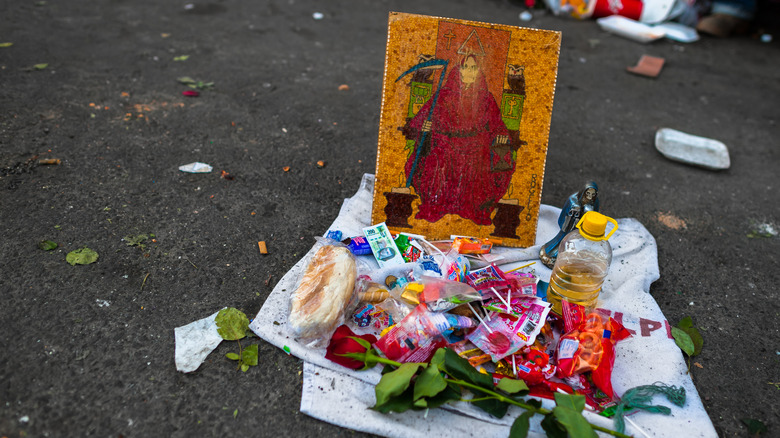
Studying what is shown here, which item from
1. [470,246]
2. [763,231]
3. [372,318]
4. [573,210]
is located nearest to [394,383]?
[372,318]

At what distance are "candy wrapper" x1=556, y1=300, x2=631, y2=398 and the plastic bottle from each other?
133mm

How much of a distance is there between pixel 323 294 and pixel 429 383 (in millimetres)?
655

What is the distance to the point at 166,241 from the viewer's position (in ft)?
8.92

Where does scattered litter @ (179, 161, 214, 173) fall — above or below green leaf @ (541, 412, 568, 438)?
above

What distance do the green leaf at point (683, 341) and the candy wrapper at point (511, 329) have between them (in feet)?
2.25

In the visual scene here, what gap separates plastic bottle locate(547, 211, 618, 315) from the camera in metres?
2.47

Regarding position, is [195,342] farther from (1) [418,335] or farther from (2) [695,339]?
(2) [695,339]

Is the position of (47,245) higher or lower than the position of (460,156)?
lower

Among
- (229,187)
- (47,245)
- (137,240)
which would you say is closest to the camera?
(47,245)

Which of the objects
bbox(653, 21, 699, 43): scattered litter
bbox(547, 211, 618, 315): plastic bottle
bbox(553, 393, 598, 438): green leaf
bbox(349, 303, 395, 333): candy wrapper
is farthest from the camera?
Result: bbox(653, 21, 699, 43): scattered litter

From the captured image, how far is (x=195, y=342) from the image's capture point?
2199mm

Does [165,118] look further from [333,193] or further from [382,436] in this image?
[382,436]

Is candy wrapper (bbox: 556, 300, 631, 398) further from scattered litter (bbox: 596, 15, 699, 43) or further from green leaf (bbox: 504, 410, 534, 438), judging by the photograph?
scattered litter (bbox: 596, 15, 699, 43)

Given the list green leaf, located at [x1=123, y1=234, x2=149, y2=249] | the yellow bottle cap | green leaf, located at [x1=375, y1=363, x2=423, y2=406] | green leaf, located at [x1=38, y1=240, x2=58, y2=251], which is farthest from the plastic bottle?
green leaf, located at [x1=38, y1=240, x2=58, y2=251]
